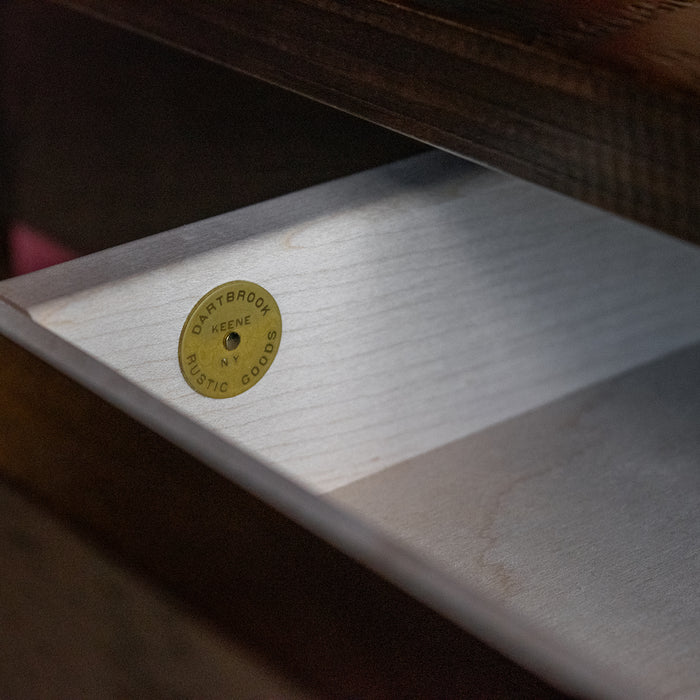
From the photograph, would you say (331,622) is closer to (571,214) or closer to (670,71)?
(670,71)

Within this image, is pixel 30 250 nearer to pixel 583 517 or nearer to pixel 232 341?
pixel 232 341

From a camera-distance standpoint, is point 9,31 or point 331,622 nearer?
point 331,622

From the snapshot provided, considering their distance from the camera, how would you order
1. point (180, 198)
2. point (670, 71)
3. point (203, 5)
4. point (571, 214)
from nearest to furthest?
point (670, 71) < point (203, 5) < point (180, 198) < point (571, 214)

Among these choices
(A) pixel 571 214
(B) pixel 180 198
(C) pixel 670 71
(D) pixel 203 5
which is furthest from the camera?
(A) pixel 571 214

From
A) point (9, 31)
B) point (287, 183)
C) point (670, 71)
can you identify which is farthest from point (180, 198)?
point (670, 71)

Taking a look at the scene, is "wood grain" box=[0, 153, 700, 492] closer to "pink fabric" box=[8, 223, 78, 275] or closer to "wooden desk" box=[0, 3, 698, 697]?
"wooden desk" box=[0, 3, 698, 697]

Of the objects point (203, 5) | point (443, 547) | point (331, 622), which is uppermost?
point (203, 5)
